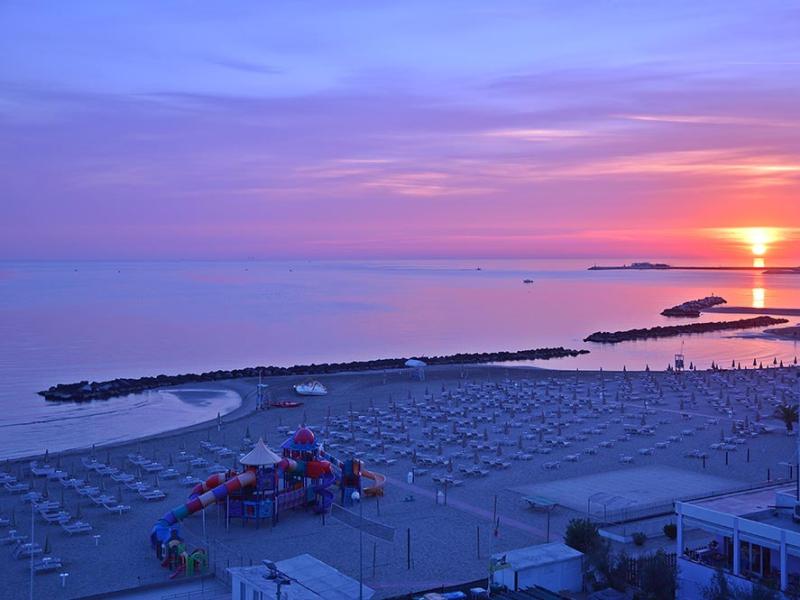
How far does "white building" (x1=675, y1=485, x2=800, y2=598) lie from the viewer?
1498cm

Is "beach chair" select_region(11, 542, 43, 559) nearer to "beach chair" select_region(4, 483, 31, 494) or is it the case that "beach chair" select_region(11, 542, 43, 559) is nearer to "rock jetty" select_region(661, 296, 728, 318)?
"beach chair" select_region(4, 483, 31, 494)

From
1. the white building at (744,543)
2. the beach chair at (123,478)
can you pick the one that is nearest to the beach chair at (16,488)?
the beach chair at (123,478)

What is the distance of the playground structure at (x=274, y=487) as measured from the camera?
20672 millimetres

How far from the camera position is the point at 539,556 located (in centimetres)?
1652

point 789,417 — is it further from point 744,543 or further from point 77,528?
point 77,528

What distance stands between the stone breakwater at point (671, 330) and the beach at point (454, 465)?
89.7 ft

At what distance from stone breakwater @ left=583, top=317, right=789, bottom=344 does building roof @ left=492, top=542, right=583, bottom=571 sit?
188 feet

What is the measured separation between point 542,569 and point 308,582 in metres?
4.40

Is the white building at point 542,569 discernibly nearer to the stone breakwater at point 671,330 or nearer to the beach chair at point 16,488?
the beach chair at point 16,488

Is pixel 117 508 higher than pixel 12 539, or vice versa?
pixel 117 508

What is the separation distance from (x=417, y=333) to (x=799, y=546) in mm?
65828

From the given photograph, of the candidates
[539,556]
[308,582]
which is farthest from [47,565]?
[539,556]

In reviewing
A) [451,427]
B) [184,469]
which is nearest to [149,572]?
[184,469]

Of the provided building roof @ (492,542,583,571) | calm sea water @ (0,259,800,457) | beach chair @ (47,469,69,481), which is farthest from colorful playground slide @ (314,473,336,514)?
calm sea water @ (0,259,800,457)
